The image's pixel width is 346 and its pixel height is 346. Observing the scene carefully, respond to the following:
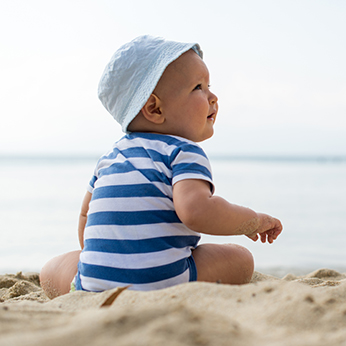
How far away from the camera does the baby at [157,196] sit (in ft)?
4.37

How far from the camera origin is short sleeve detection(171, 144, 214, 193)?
136 centimetres

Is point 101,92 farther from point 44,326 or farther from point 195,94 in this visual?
point 44,326

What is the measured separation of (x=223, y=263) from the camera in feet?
4.96

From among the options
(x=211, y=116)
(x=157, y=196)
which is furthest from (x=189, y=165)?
(x=211, y=116)

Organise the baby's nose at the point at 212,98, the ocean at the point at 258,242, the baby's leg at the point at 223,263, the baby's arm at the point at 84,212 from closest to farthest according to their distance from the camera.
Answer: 1. the baby's leg at the point at 223,263
2. the baby's nose at the point at 212,98
3. the baby's arm at the point at 84,212
4. the ocean at the point at 258,242

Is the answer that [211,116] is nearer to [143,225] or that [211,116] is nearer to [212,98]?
[212,98]

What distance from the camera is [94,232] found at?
4.65ft

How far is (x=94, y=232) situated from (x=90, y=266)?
0.39 feet

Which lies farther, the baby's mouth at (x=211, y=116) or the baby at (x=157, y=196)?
the baby's mouth at (x=211, y=116)

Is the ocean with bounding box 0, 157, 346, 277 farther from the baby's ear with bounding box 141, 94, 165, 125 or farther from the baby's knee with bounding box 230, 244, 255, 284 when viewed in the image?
the baby's ear with bounding box 141, 94, 165, 125

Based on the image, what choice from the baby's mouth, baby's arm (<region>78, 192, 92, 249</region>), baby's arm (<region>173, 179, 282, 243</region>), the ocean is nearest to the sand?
baby's arm (<region>173, 179, 282, 243</region>)

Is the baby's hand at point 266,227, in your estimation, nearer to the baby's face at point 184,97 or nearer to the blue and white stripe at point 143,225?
the blue and white stripe at point 143,225

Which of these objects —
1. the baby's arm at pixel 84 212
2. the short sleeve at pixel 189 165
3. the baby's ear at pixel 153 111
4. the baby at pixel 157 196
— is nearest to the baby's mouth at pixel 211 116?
the baby at pixel 157 196

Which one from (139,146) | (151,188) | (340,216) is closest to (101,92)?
(139,146)
